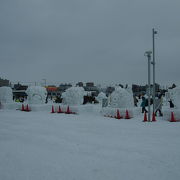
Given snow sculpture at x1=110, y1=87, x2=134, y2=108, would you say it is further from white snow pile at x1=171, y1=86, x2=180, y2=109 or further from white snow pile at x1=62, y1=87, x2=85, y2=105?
white snow pile at x1=62, y1=87, x2=85, y2=105

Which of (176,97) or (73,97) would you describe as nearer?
(176,97)

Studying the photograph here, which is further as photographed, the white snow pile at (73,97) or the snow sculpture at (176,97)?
the white snow pile at (73,97)

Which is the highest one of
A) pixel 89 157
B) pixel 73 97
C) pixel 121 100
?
pixel 73 97

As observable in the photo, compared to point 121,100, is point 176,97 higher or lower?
higher

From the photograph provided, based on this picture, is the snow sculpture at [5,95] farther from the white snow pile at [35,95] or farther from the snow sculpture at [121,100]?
the snow sculpture at [121,100]

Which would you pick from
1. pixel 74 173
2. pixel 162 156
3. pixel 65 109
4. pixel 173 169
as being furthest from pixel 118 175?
pixel 65 109

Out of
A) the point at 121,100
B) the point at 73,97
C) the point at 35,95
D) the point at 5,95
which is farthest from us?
the point at 5,95

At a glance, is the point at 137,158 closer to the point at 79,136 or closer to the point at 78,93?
the point at 79,136

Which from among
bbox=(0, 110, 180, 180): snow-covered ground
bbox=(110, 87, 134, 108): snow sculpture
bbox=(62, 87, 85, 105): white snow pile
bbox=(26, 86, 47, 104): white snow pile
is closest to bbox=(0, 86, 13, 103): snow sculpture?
bbox=(26, 86, 47, 104): white snow pile

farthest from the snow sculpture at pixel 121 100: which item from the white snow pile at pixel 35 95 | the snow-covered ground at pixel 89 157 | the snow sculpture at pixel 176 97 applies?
the white snow pile at pixel 35 95

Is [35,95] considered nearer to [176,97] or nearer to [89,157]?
[176,97]

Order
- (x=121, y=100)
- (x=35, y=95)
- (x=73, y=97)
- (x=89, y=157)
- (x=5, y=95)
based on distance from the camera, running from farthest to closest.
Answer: (x=5, y=95) < (x=35, y=95) < (x=73, y=97) < (x=121, y=100) < (x=89, y=157)

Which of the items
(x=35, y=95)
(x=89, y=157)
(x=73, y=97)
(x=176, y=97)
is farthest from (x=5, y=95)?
(x=89, y=157)

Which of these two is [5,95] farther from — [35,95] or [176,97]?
[176,97]
